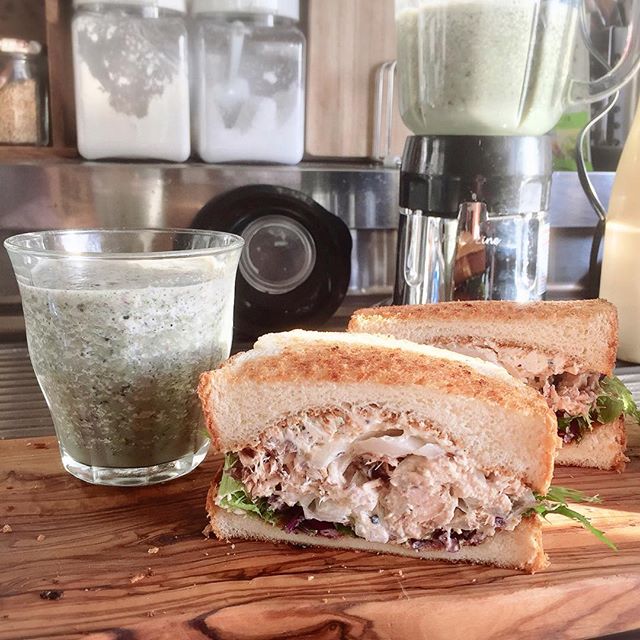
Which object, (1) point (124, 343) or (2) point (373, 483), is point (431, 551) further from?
(1) point (124, 343)

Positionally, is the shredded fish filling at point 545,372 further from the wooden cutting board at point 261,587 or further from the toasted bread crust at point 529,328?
the wooden cutting board at point 261,587

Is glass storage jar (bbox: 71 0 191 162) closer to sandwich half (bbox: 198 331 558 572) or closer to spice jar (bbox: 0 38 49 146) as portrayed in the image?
spice jar (bbox: 0 38 49 146)

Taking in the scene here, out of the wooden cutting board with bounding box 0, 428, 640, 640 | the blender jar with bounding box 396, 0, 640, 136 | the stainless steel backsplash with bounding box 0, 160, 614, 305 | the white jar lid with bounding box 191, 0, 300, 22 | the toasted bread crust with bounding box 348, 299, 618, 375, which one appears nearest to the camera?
the wooden cutting board with bounding box 0, 428, 640, 640

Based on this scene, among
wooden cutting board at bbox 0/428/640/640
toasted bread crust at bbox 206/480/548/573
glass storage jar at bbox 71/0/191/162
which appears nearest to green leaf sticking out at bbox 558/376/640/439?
wooden cutting board at bbox 0/428/640/640

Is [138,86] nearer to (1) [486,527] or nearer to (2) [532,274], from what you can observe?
(2) [532,274]

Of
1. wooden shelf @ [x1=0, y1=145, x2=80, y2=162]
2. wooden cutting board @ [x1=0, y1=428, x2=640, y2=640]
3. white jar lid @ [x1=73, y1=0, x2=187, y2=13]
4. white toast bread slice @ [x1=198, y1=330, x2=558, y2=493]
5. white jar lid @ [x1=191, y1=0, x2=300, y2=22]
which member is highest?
white jar lid @ [x1=191, y1=0, x2=300, y2=22]

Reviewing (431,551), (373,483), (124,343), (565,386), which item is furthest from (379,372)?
(565,386)

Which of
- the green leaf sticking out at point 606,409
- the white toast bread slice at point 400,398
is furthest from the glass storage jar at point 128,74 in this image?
the green leaf sticking out at point 606,409
